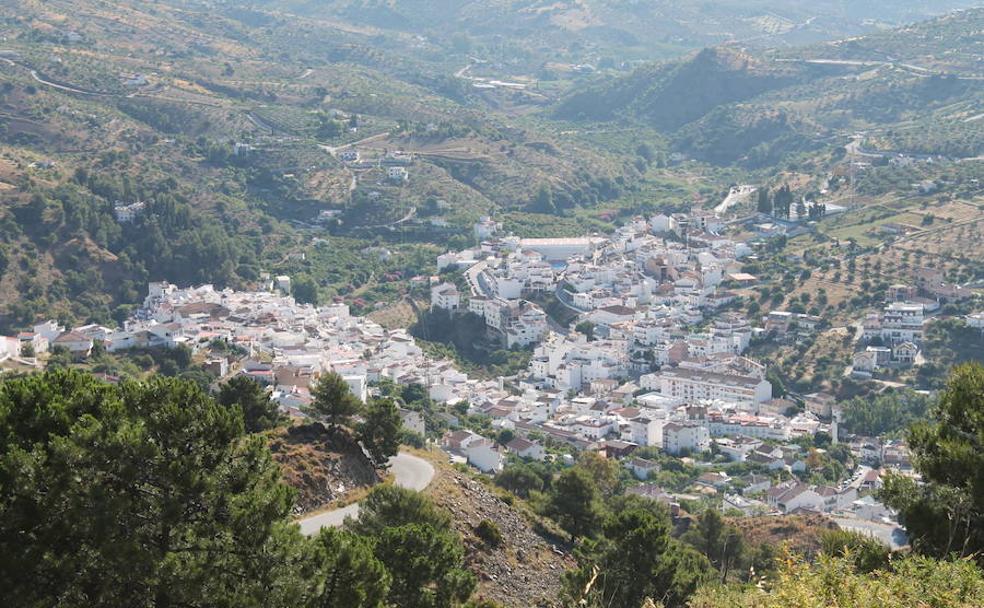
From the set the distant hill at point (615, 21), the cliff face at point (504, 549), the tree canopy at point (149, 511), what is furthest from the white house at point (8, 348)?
the distant hill at point (615, 21)

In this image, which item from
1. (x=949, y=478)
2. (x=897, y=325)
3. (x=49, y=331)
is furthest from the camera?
(x=897, y=325)

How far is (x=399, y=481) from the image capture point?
17203 millimetres

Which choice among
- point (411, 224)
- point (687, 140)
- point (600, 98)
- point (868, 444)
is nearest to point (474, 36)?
point (600, 98)

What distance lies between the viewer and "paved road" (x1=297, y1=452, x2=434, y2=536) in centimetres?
1494

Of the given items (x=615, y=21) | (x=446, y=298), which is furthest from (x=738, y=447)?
(x=615, y=21)

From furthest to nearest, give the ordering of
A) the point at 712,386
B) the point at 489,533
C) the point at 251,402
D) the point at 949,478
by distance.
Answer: the point at 712,386 → the point at 251,402 → the point at 489,533 → the point at 949,478

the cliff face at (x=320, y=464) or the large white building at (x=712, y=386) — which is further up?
the cliff face at (x=320, y=464)

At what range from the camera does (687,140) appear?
74125 mm

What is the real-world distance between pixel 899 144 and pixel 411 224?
25.3m

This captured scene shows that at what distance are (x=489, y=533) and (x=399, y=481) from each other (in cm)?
186

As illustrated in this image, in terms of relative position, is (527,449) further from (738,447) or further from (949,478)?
(949,478)

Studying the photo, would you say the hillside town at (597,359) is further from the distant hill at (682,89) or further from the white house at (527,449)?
the distant hill at (682,89)

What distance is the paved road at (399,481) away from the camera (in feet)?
49.0

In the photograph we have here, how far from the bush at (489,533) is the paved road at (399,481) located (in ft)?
3.56
